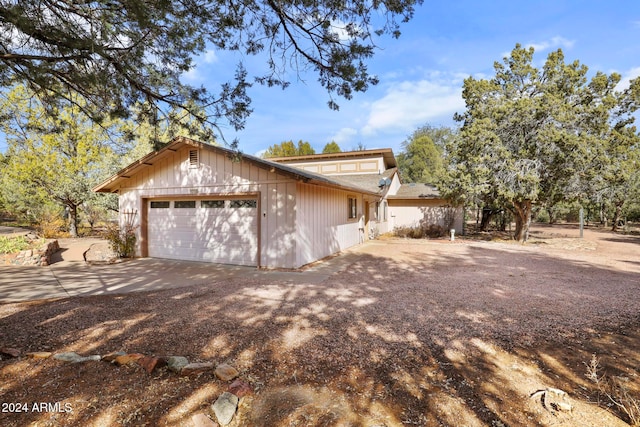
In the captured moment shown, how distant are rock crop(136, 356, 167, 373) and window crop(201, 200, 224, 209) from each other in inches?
249

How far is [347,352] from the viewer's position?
3291 millimetres

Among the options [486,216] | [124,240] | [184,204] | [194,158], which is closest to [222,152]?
[194,158]

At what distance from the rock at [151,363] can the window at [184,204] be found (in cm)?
703

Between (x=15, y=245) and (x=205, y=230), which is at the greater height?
(x=205, y=230)

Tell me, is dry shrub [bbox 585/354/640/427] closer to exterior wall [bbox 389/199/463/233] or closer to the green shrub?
the green shrub

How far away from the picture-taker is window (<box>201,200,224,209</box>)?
8867mm

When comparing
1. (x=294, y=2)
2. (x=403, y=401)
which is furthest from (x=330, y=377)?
(x=294, y=2)

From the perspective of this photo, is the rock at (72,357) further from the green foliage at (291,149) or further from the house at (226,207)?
the green foliage at (291,149)

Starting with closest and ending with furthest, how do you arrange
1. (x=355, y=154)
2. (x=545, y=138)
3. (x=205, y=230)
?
(x=205, y=230) → (x=545, y=138) → (x=355, y=154)

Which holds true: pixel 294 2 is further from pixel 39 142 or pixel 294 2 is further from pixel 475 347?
pixel 39 142

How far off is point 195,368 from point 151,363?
424mm

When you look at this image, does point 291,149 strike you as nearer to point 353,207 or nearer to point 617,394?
point 353,207

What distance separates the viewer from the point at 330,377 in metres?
2.79

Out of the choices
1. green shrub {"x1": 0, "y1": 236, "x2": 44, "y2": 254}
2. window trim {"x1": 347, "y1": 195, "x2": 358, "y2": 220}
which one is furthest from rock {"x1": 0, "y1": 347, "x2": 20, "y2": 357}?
window trim {"x1": 347, "y1": 195, "x2": 358, "y2": 220}
